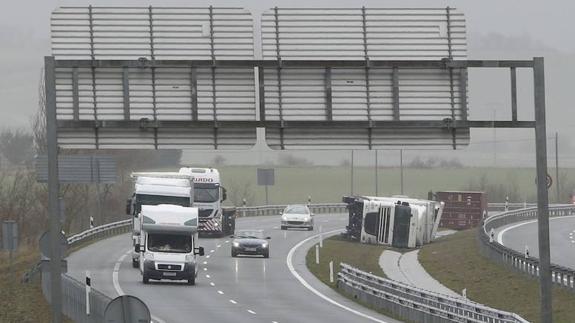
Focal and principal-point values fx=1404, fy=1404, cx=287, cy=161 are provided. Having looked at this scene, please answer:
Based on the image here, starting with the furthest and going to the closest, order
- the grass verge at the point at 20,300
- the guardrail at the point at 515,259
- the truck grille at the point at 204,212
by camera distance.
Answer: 1. the truck grille at the point at 204,212
2. the guardrail at the point at 515,259
3. the grass verge at the point at 20,300

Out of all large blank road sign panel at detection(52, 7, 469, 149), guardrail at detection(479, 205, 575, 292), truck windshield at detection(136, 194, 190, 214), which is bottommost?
guardrail at detection(479, 205, 575, 292)

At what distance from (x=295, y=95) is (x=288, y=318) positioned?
21.6m

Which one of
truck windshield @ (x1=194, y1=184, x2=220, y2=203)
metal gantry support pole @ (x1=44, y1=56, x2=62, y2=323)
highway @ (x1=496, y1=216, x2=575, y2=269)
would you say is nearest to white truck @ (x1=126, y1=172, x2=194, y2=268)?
truck windshield @ (x1=194, y1=184, x2=220, y2=203)

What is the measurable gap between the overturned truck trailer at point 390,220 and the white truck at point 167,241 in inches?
1066

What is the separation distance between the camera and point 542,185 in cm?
2527

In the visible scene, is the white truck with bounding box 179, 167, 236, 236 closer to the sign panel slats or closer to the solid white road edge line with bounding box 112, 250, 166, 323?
the solid white road edge line with bounding box 112, 250, 166, 323

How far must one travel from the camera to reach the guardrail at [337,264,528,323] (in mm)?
37094

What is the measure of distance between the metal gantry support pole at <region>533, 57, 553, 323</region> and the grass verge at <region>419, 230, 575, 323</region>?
57.0 feet

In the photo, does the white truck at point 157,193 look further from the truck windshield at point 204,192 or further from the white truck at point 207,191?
the truck windshield at point 204,192

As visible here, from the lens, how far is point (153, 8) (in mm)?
24266

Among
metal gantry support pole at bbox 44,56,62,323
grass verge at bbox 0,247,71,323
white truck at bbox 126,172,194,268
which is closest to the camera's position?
metal gantry support pole at bbox 44,56,62,323

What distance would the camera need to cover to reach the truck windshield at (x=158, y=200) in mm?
61281

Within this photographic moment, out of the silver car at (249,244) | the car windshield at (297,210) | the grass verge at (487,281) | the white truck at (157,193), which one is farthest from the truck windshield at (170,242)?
the car windshield at (297,210)

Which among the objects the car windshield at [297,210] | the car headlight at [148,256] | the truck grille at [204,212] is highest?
the truck grille at [204,212]
